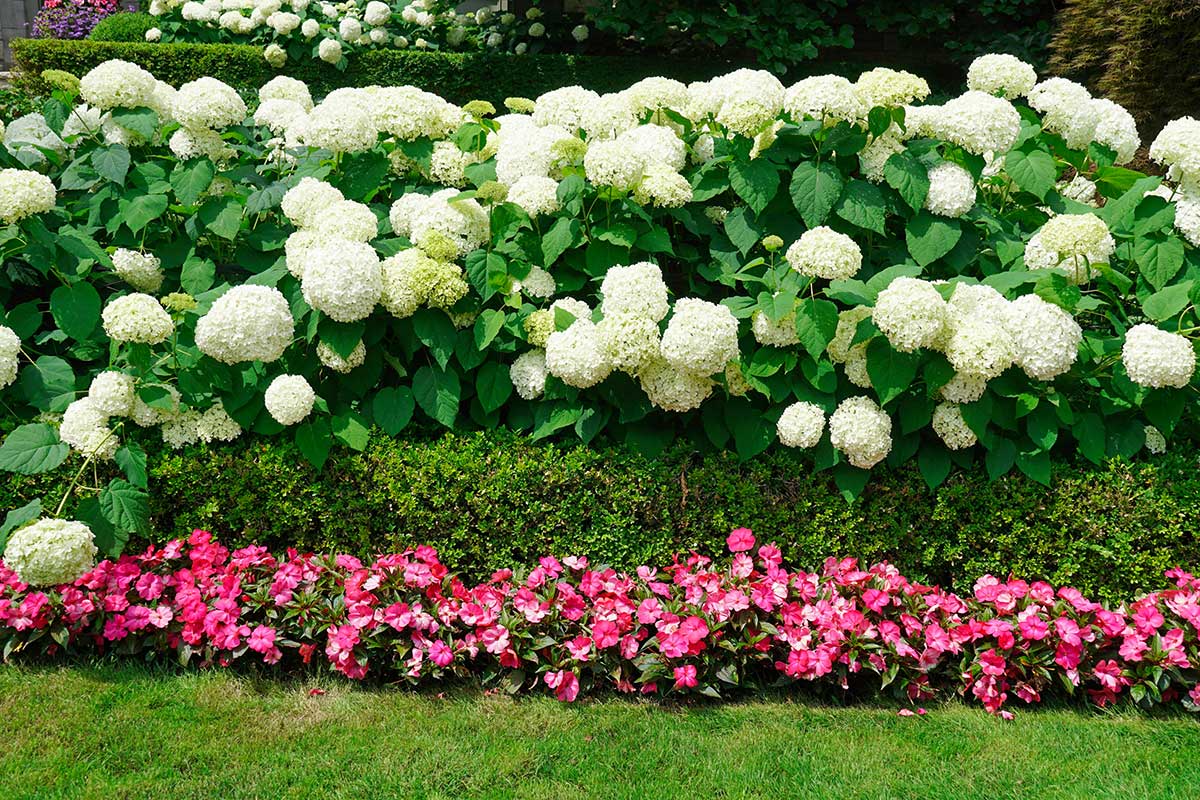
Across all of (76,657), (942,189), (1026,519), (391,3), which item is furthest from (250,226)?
(391,3)

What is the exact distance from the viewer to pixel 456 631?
3219mm

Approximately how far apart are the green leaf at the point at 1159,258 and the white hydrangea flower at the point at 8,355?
400 centimetres

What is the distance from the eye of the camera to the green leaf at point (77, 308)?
370 cm

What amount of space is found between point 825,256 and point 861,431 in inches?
23.6

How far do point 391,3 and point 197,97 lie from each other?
8.01 m

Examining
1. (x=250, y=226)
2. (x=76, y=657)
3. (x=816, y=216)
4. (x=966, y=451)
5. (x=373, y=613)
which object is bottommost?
(x=76, y=657)

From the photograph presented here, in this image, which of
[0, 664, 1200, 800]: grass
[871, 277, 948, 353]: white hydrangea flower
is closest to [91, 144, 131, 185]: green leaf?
[0, 664, 1200, 800]: grass

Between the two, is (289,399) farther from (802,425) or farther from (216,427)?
(802,425)

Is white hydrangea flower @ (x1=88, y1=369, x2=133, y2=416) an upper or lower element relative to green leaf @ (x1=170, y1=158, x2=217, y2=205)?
lower

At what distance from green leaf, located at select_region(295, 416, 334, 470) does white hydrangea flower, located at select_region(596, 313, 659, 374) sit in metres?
1.04

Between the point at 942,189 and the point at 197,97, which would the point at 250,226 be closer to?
the point at 197,97

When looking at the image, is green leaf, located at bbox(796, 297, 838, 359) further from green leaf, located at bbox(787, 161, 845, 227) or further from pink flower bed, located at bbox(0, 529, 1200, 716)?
pink flower bed, located at bbox(0, 529, 1200, 716)

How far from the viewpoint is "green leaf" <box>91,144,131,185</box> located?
12.6 ft

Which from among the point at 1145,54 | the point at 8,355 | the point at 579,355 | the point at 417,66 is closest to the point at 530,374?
the point at 579,355
